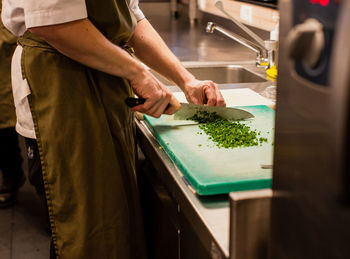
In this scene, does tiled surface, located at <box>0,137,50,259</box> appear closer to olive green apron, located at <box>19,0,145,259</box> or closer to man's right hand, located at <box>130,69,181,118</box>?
olive green apron, located at <box>19,0,145,259</box>

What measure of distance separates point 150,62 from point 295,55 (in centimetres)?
105

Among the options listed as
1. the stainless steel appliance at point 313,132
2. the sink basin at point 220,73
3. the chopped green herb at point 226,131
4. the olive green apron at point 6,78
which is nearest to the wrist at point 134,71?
the chopped green herb at point 226,131

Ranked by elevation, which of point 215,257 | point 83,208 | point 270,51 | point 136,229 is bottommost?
point 136,229

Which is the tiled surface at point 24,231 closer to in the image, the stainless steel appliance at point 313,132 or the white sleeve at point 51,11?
the white sleeve at point 51,11

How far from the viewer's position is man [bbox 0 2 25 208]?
2234mm

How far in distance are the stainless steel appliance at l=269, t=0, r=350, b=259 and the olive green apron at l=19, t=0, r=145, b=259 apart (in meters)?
0.66

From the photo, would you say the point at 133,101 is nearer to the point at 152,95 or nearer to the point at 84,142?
the point at 152,95

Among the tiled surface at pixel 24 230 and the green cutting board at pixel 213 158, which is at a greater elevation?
the green cutting board at pixel 213 158

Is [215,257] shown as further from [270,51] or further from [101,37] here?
[270,51]

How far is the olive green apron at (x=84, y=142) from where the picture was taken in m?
1.15

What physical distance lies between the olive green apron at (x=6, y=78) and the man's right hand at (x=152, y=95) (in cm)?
122

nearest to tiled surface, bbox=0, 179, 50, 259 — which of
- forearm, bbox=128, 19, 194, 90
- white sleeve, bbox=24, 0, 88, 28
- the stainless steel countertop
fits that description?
the stainless steel countertop

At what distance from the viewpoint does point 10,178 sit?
2.61 m

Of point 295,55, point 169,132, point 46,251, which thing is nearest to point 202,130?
point 169,132
